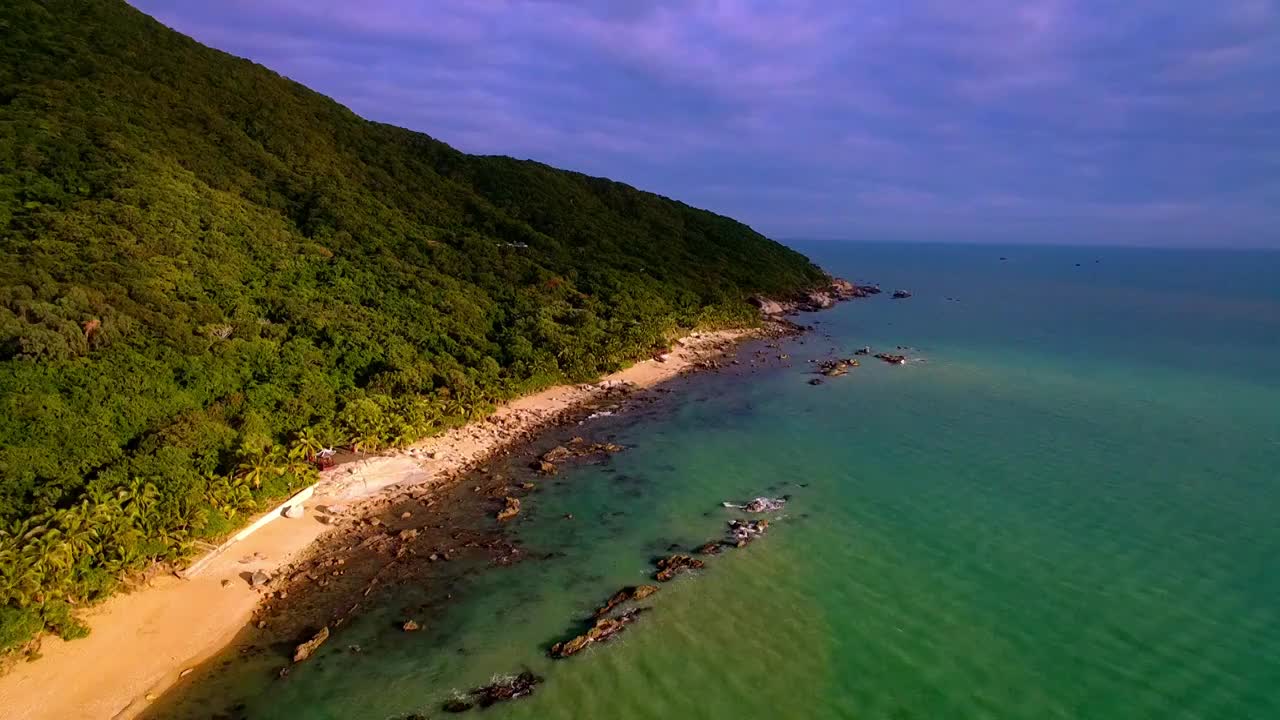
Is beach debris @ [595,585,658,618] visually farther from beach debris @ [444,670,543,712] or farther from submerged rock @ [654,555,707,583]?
beach debris @ [444,670,543,712]

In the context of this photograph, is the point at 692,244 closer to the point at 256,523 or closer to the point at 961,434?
the point at 961,434

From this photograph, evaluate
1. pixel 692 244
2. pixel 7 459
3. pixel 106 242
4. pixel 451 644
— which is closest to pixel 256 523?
pixel 7 459

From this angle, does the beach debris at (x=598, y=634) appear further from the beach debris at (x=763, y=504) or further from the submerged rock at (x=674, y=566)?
the beach debris at (x=763, y=504)

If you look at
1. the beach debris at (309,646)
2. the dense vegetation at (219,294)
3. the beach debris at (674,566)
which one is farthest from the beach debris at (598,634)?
the dense vegetation at (219,294)

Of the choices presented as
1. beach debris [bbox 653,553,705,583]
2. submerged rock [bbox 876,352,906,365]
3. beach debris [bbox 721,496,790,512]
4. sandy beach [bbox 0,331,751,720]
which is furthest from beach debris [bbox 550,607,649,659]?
submerged rock [bbox 876,352,906,365]

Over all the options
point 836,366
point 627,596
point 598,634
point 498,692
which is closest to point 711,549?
point 627,596

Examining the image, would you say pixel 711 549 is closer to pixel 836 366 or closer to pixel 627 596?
pixel 627 596
